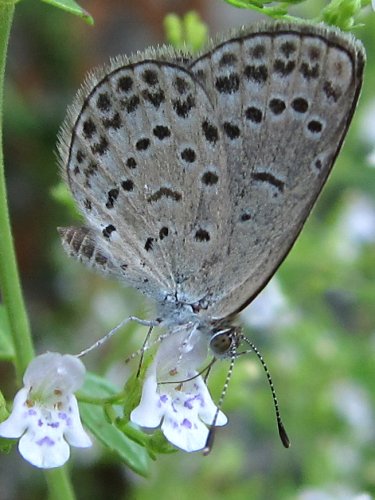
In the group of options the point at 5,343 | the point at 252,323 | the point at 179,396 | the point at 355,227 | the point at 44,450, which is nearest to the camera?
the point at 44,450

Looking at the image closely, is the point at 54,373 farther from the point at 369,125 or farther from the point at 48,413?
the point at 369,125

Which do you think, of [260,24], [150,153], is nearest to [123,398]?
[150,153]

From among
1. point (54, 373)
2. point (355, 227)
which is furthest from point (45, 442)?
point (355, 227)

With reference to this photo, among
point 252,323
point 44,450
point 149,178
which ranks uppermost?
point 149,178

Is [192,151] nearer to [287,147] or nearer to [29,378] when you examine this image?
[287,147]

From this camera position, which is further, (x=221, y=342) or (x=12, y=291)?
(x=221, y=342)

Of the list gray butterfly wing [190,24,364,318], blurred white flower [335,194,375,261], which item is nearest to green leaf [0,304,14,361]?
gray butterfly wing [190,24,364,318]
